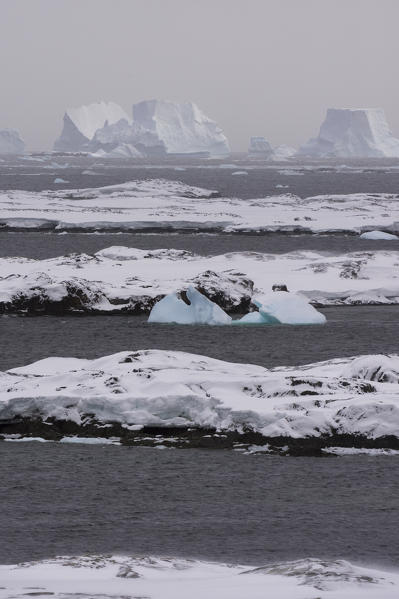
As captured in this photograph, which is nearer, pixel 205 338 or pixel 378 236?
pixel 205 338

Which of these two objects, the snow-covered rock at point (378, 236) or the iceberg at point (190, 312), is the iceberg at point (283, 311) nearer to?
the iceberg at point (190, 312)

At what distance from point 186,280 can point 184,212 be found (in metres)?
34.0

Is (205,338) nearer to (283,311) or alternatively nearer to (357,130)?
(283,311)

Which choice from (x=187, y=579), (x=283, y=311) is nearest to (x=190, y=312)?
(x=283, y=311)

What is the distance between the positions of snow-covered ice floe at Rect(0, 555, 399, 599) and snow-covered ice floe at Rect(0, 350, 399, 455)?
5006 millimetres

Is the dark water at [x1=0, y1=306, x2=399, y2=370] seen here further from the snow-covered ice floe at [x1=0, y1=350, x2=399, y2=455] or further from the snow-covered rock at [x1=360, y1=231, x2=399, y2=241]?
the snow-covered rock at [x1=360, y1=231, x2=399, y2=241]

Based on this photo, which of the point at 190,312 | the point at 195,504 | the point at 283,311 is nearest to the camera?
the point at 195,504

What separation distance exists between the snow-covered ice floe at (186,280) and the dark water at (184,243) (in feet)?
19.2

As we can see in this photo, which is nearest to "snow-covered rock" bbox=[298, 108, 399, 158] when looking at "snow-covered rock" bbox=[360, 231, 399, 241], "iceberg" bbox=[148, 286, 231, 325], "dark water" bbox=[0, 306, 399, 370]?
"snow-covered rock" bbox=[360, 231, 399, 241]

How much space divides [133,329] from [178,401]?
37.1 feet

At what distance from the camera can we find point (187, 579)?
1157 cm

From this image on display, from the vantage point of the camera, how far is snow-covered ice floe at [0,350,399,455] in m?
17.1

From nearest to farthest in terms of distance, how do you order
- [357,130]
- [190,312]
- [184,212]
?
[190,312] < [184,212] < [357,130]

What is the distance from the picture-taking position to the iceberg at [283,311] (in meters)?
29.7
